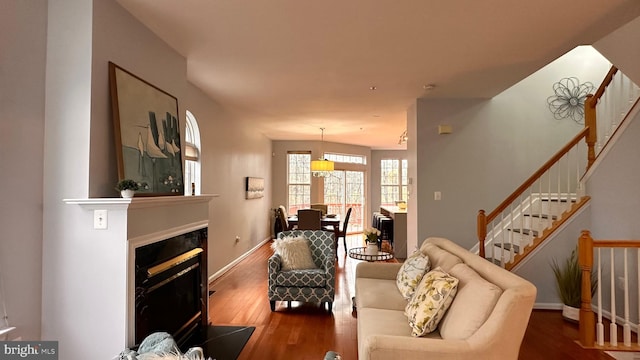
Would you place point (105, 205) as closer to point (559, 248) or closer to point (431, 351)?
point (431, 351)

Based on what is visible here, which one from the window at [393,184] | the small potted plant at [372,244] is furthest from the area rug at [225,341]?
the window at [393,184]

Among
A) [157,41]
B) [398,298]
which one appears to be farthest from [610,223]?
[157,41]

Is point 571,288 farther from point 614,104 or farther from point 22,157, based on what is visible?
point 22,157

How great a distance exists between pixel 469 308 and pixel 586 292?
5.68 feet

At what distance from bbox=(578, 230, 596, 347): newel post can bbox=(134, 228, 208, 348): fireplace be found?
3.29 meters

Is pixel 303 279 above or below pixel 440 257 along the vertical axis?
below

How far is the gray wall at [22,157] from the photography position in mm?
2039

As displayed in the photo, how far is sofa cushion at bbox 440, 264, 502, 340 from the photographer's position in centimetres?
196

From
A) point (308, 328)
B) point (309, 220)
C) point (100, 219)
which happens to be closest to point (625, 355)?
point (308, 328)

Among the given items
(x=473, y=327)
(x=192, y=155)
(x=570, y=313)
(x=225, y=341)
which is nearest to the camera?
(x=473, y=327)

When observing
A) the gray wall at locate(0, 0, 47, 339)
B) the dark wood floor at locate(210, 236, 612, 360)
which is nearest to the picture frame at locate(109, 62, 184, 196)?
the gray wall at locate(0, 0, 47, 339)

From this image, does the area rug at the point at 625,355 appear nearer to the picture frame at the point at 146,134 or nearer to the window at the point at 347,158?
the picture frame at the point at 146,134

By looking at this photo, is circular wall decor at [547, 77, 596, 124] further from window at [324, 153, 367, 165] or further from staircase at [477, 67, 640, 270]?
window at [324, 153, 367, 165]

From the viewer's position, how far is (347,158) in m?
10.7
